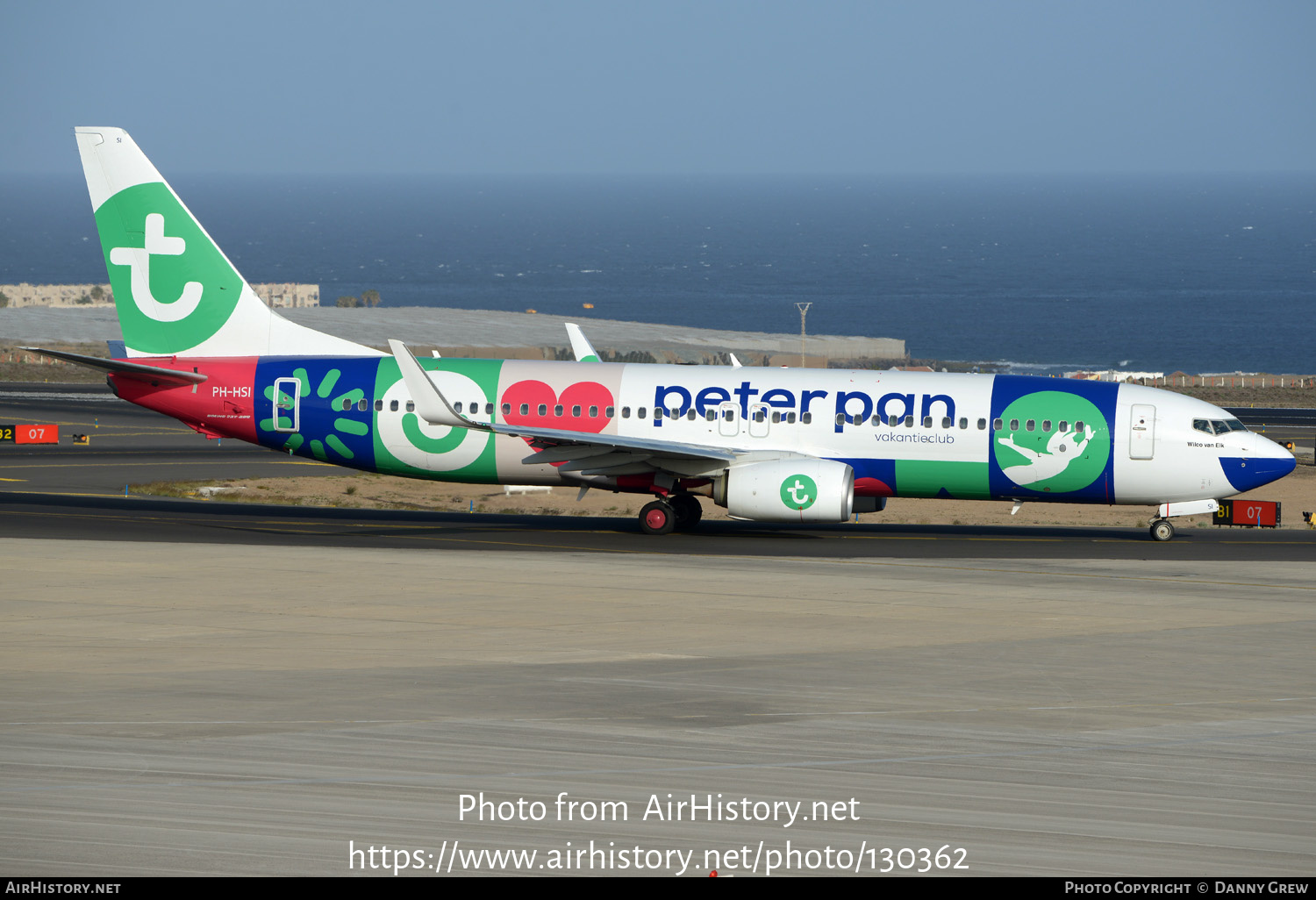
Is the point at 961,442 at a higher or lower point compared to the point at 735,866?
higher

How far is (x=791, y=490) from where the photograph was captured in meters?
34.5

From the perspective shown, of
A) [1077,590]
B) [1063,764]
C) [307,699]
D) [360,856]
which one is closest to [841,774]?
[1063,764]

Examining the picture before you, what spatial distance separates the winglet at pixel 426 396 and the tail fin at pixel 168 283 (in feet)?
15.1

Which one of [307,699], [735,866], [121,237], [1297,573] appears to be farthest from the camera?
[121,237]

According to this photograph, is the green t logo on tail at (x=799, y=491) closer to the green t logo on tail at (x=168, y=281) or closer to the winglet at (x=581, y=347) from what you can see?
the winglet at (x=581, y=347)

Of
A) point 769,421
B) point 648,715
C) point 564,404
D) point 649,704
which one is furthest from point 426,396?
point 648,715

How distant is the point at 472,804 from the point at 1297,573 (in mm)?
24056

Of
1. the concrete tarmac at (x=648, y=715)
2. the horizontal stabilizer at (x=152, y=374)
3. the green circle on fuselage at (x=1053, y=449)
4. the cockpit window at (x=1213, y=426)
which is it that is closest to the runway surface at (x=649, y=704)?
the concrete tarmac at (x=648, y=715)

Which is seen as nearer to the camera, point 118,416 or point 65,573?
point 65,573

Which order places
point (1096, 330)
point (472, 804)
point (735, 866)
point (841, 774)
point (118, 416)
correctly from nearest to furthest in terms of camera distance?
point (735, 866) < point (472, 804) < point (841, 774) < point (118, 416) < point (1096, 330)

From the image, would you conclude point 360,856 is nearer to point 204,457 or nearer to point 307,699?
point 307,699

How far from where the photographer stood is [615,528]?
3897 cm

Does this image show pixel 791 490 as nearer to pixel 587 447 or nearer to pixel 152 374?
pixel 587 447

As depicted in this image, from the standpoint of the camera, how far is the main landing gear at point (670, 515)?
37.4 meters
